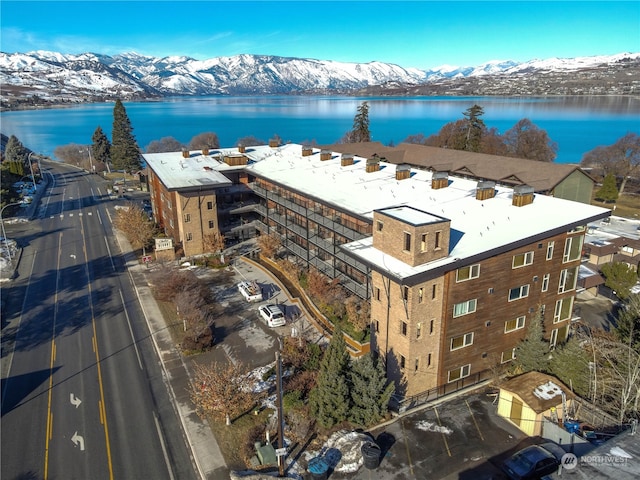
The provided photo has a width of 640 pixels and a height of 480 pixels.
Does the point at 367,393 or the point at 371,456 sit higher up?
the point at 367,393

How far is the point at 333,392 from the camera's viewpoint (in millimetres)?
25469

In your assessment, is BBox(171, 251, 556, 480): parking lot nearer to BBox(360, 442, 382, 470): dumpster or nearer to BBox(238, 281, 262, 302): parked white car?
BBox(360, 442, 382, 470): dumpster

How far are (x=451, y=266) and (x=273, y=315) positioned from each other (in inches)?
713

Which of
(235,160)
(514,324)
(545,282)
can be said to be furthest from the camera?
(235,160)

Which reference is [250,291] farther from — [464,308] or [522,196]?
[522,196]

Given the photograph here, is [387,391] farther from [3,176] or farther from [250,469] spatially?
[3,176]

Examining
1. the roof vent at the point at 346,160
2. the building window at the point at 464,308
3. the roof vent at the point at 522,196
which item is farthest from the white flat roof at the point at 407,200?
the building window at the point at 464,308

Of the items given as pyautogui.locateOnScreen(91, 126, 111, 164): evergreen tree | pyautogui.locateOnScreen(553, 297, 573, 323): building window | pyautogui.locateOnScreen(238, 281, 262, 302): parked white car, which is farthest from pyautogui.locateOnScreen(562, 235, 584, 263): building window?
pyautogui.locateOnScreen(91, 126, 111, 164): evergreen tree

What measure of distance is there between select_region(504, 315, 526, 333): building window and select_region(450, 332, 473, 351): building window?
3.39 metres

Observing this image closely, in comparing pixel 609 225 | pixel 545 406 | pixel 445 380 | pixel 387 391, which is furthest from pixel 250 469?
pixel 609 225

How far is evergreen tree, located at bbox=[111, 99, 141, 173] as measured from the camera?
109m

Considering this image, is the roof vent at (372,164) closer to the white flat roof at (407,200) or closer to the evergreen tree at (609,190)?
the white flat roof at (407,200)

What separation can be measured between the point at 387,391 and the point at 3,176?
9590 cm

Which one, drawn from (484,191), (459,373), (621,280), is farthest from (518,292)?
(621,280)
